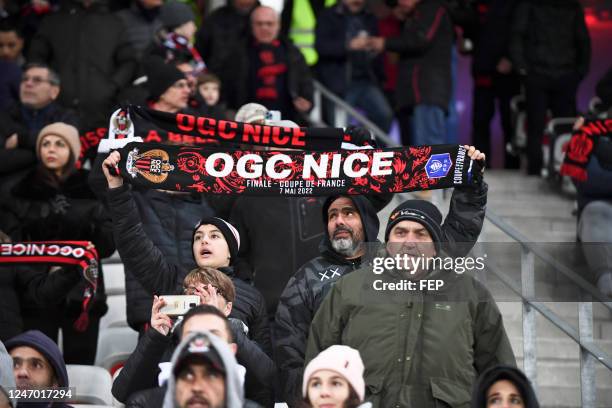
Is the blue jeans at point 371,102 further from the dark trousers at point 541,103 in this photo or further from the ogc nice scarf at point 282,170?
the ogc nice scarf at point 282,170

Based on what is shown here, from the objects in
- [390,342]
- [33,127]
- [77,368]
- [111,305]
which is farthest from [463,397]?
[33,127]

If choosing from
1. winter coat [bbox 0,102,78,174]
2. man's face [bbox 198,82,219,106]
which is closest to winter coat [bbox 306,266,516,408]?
winter coat [bbox 0,102,78,174]

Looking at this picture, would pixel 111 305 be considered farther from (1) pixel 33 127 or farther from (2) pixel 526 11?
(2) pixel 526 11

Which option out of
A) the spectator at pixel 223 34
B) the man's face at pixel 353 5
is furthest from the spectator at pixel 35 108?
the man's face at pixel 353 5

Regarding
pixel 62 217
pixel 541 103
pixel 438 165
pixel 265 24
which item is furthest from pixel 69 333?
pixel 541 103

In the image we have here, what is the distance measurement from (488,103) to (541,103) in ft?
2.42

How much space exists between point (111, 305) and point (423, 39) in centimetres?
383

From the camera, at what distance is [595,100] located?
15547 millimetres

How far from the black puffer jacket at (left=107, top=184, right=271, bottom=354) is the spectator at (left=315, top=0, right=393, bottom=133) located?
528 cm

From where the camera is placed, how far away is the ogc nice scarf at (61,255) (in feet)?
34.5

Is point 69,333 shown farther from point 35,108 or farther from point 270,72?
point 270,72

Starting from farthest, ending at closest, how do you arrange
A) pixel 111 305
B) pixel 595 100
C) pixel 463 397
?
pixel 595 100
pixel 111 305
pixel 463 397

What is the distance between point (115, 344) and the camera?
1117cm

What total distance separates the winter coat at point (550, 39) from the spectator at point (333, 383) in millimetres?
6930
